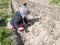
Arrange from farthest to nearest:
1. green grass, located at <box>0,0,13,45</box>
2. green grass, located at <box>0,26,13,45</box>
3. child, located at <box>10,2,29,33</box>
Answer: child, located at <box>10,2,29,33</box>
green grass, located at <box>0,0,13,45</box>
green grass, located at <box>0,26,13,45</box>

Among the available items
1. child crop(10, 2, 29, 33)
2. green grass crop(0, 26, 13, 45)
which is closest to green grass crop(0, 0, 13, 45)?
green grass crop(0, 26, 13, 45)

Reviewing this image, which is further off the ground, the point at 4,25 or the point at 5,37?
the point at 5,37

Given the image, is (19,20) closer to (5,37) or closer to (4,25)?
(5,37)

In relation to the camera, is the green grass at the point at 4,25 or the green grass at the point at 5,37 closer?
the green grass at the point at 5,37

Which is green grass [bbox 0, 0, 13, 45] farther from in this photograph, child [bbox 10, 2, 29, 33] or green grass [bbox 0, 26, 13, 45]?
child [bbox 10, 2, 29, 33]

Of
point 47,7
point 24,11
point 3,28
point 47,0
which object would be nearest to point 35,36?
point 24,11

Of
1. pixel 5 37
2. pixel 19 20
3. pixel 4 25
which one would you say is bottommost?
pixel 4 25

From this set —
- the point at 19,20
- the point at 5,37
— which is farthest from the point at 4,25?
the point at 5,37

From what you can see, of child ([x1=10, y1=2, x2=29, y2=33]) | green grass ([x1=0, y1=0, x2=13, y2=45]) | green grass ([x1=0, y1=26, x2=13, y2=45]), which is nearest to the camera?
green grass ([x1=0, y1=26, x2=13, y2=45])

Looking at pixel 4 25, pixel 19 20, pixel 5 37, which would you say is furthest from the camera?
pixel 4 25

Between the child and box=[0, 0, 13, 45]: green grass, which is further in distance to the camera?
the child

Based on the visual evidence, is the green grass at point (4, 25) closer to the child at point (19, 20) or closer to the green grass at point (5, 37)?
the green grass at point (5, 37)

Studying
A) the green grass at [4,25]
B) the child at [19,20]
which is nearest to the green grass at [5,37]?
the green grass at [4,25]

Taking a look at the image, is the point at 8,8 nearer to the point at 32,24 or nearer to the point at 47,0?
the point at 47,0
